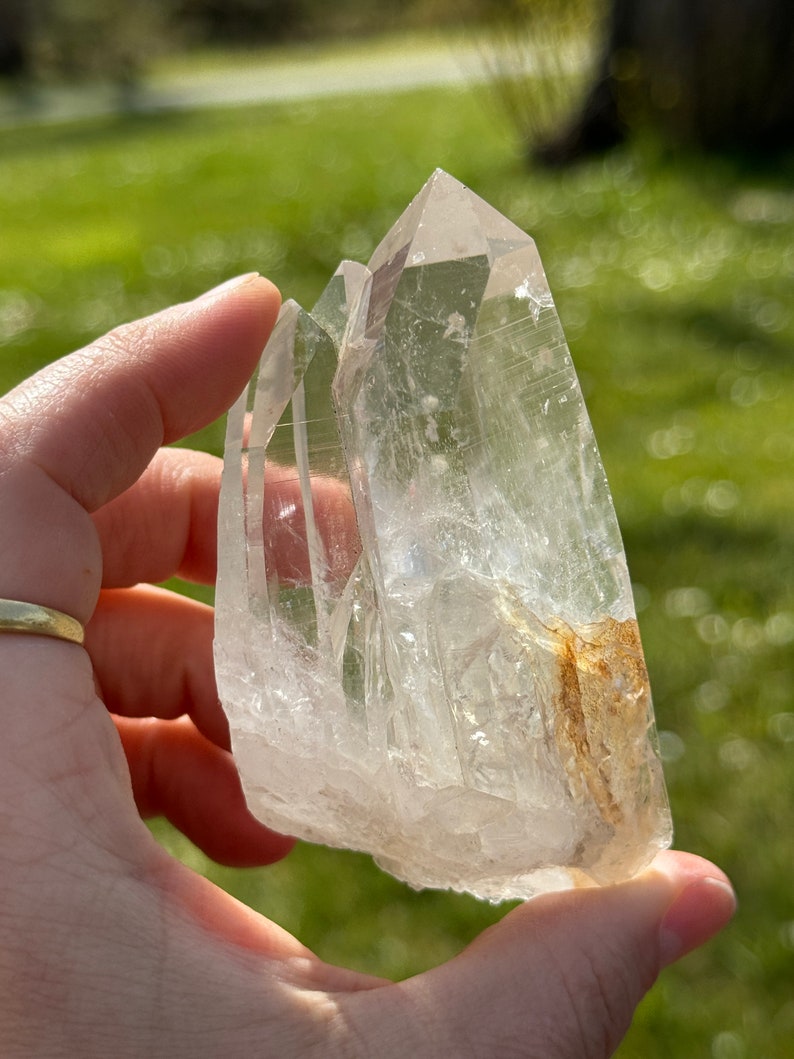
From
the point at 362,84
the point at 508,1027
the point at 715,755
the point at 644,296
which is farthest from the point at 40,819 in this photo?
the point at 362,84

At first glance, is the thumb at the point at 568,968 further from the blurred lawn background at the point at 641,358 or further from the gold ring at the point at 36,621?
the blurred lawn background at the point at 641,358

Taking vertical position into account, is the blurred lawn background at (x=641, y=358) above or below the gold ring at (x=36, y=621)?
below

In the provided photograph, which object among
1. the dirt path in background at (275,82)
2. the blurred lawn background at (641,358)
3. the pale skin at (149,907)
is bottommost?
the dirt path in background at (275,82)

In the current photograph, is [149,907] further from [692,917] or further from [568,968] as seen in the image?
[692,917]

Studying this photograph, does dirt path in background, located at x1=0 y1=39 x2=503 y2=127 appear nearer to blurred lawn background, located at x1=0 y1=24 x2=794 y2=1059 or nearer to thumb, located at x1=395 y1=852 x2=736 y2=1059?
blurred lawn background, located at x1=0 y1=24 x2=794 y2=1059

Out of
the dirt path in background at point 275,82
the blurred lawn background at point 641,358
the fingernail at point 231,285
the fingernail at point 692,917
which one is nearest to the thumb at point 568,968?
the fingernail at point 692,917

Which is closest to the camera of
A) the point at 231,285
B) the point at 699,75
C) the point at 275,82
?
the point at 231,285

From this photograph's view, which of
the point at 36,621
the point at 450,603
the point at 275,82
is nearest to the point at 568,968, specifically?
the point at 450,603
